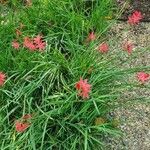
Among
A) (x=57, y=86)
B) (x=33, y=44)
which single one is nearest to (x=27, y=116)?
(x=57, y=86)

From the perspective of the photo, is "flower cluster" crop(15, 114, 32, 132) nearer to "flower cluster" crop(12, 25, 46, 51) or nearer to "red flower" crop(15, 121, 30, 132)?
"red flower" crop(15, 121, 30, 132)

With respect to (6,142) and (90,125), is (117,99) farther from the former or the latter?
(6,142)

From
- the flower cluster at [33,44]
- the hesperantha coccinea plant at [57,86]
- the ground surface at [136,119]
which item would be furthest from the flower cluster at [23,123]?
the ground surface at [136,119]

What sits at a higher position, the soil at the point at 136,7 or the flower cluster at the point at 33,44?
the flower cluster at the point at 33,44

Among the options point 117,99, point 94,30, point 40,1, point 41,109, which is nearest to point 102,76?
point 117,99

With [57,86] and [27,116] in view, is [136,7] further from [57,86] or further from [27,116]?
[27,116]

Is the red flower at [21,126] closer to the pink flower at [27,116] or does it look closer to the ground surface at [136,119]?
the pink flower at [27,116]
